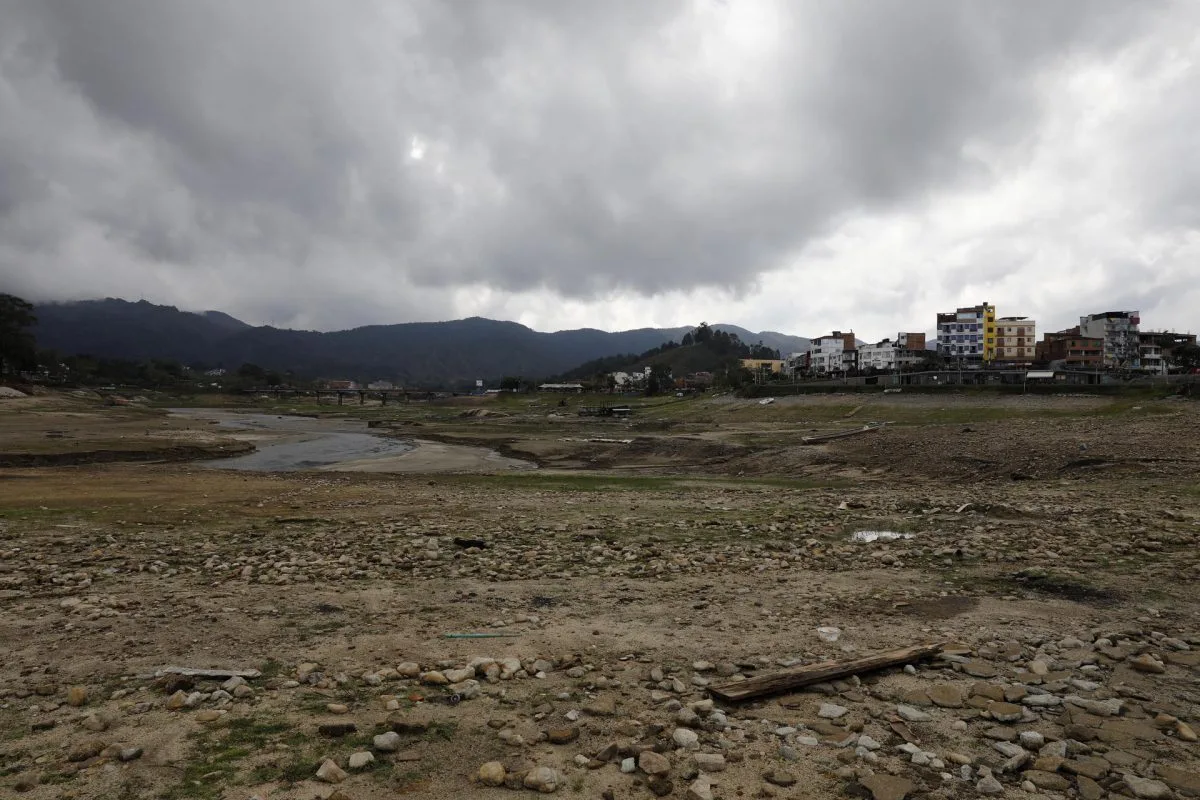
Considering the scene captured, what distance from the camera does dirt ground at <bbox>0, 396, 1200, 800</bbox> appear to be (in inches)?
205

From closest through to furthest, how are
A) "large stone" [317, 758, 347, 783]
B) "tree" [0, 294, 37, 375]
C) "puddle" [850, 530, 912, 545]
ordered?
"large stone" [317, 758, 347, 783] → "puddle" [850, 530, 912, 545] → "tree" [0, 294, 37, 375]

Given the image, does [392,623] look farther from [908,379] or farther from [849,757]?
[908,379]

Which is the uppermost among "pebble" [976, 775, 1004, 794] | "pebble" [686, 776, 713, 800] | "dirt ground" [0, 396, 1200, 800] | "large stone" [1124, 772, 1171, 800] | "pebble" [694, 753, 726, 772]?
"large stone" [1124, 772, 1171, 800]

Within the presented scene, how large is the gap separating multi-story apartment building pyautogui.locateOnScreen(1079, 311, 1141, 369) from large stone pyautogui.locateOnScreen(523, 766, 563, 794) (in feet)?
541

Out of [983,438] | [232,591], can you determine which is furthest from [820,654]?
[983,438]

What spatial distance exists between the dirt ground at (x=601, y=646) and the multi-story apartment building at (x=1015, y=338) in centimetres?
14093

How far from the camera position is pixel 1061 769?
5160 mm

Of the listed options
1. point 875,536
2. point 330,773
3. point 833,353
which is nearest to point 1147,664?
point 330,773

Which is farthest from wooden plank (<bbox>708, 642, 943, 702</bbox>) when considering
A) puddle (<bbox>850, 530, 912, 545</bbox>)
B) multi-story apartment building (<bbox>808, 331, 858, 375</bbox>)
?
multi-story apartment building (<bbox>808, 331, 858, 375</bbox>)

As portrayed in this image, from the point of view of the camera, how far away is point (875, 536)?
16.0m

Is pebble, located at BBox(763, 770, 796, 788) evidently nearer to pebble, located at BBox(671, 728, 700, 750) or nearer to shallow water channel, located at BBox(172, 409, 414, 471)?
pebble, located at BBox(671, 728, 700, 750)

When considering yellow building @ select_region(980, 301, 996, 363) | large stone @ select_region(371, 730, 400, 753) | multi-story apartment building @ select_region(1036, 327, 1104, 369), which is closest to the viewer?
large stone @ select_region(371, 730, 400, 753)

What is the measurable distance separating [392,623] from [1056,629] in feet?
30.7

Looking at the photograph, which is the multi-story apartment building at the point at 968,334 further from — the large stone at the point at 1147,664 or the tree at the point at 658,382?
the large stone at the point at 1147,664
